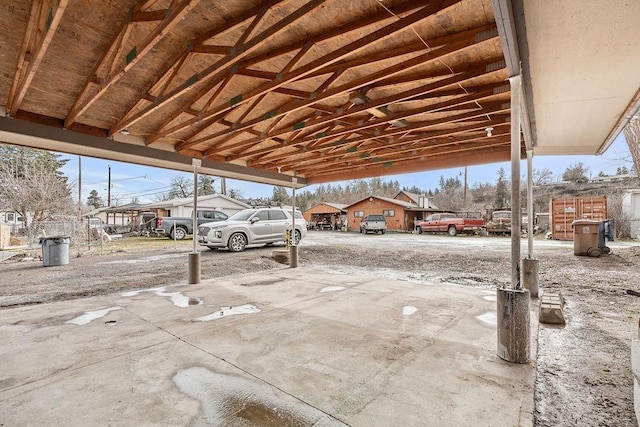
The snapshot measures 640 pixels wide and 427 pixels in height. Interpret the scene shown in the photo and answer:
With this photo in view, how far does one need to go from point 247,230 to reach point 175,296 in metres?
5.99

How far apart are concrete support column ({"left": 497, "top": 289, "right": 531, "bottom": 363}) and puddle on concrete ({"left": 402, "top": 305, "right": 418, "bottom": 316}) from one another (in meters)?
1.28

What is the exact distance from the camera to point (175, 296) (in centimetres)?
470

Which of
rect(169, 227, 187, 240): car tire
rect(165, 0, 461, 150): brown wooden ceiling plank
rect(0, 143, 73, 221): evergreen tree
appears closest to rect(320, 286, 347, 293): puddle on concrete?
rect(165, 0, 461, 150): brown wooden ceiling plank

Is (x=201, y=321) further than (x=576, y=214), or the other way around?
(x=576, y=214)

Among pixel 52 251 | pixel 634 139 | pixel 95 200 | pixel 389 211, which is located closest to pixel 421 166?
pixel 634 139

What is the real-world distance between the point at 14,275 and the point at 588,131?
11.4 m

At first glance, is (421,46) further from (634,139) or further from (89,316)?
(634,139)

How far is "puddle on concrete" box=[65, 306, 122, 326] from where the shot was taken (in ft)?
11.4

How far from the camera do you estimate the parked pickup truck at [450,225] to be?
2012 centimetres

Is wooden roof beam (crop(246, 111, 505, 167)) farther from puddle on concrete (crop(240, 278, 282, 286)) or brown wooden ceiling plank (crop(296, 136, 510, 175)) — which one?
puddle on concrete (crop(240, 278, 282, 286))

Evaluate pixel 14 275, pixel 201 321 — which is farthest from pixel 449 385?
pixel 14 275

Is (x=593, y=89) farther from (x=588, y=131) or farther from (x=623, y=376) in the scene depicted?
(x=623, y=376)

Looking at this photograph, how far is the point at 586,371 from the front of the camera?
229cm

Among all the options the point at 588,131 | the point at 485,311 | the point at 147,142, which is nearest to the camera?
the point at 485,311
